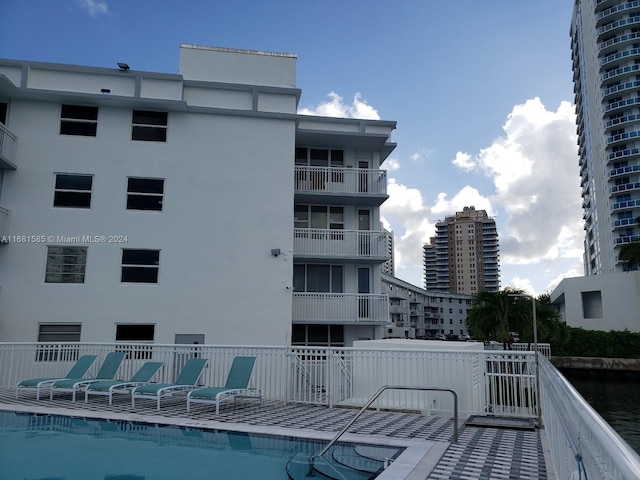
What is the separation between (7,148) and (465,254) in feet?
524

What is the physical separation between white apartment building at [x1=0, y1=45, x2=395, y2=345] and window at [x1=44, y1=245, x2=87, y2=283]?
37 mm

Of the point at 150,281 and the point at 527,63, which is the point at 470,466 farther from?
the point at 527,63

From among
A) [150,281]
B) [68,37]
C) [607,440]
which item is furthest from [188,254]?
[607,440]

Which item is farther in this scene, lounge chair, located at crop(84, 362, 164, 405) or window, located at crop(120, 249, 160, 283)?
window, located at crop(120, 249, 160, 283)

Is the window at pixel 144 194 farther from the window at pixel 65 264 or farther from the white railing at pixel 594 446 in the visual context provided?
the white railing at pixel 594 446

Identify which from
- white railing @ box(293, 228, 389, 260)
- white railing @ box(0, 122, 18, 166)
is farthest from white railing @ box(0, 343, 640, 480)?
white railing @ box(293, 228, 389, 260)

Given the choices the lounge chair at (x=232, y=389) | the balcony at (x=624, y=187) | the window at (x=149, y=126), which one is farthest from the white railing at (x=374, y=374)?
the balcony at (x=624, y=187)

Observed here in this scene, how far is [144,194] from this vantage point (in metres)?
17.0

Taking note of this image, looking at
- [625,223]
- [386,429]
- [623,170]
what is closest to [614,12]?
[623,170]

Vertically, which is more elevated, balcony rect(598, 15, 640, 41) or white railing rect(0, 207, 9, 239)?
balcony rect(598, 15, 640, 41)

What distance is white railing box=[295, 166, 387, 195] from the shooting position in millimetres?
19422

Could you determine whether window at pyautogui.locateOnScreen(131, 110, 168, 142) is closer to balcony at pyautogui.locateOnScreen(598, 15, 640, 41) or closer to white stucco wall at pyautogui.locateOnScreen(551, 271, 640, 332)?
white stucco wall at pyautogui.locateOnScreen(551, 271, 640, 332)

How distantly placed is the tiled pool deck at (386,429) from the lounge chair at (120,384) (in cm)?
25

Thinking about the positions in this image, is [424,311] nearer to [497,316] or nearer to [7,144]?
[497,316]
